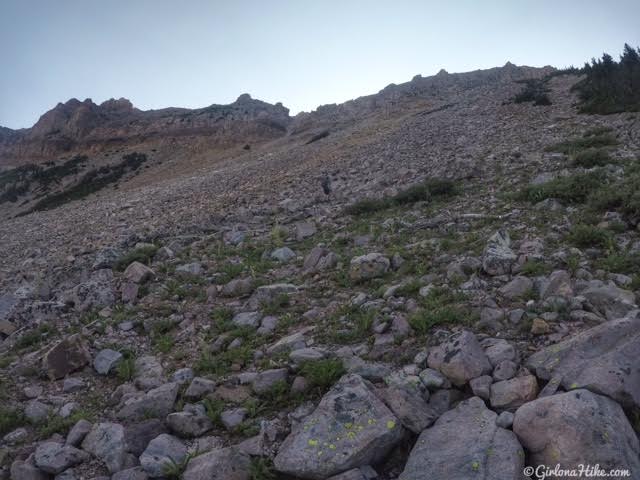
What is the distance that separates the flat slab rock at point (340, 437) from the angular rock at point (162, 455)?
840 mm

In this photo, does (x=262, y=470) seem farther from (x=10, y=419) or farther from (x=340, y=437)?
(x=10, y=419)

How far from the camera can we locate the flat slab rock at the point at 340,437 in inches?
125

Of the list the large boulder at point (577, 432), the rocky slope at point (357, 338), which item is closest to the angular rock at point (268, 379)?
the rocky slope at point (357, 338)

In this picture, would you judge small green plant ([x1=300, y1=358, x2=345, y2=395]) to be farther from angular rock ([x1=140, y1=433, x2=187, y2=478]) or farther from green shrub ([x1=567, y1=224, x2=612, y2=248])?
green shrub ([x1=567, y1=224, x2=612, y2=248])

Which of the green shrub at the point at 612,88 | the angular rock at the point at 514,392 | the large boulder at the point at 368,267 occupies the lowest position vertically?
the angular rock at the point at 514,392

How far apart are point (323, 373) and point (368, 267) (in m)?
2.62

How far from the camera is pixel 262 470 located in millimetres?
3322

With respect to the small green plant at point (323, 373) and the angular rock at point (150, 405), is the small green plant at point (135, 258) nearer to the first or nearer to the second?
the angular rock at point (150, 405)

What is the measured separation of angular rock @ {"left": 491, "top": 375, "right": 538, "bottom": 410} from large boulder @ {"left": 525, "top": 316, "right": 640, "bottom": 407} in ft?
0.49

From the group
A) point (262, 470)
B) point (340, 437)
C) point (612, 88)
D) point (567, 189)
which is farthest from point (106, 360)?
point (612, 88)

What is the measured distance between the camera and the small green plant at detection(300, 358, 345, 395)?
13.6 ft

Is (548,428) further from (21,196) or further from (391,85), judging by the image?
(391,85)

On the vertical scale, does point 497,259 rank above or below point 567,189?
below

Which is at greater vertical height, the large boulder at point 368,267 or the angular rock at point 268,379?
the large boulder at point 368,267
